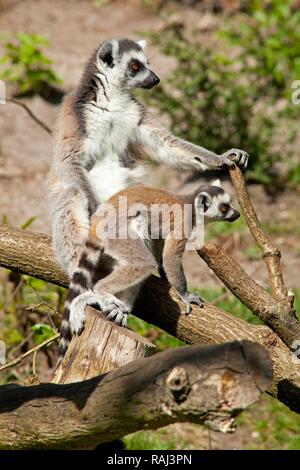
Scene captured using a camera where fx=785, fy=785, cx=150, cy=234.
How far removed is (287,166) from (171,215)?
197 inches

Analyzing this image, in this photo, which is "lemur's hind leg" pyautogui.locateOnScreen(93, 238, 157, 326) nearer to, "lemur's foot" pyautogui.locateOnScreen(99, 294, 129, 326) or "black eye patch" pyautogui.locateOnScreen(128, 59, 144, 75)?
"lemur's foot" pyautogui.locateOnScreen(99, 294, 129, 326)

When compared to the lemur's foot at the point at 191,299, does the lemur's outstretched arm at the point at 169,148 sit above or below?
above

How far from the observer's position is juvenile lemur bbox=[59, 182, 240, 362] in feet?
13.3

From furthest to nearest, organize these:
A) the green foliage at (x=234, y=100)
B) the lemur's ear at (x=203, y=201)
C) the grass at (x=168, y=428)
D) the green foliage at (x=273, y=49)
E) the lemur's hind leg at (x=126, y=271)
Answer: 1. the green foliage at (x=273, y=49)
2. the green foliage at (x=234, y=100)
3. the grass at (x=168, y=428)
4. the lemur's ear at (x=203, y=201)
5. the lemur's hind leg at (x=126, y=271)

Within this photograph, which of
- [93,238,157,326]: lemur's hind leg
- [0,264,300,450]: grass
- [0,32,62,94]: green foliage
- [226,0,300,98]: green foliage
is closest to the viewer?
[93,238,157,326]: lemur's hind leg

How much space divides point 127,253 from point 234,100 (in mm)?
5057

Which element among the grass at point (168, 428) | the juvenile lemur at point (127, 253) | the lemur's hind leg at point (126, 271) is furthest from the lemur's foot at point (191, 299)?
the grass at point (168, 428)

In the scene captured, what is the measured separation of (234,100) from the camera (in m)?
8.95

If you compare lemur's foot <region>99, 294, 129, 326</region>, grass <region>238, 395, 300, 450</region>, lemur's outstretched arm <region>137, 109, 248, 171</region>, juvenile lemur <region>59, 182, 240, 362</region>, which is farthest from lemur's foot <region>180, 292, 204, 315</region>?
grass <region>238, 395, 300, 450</region>

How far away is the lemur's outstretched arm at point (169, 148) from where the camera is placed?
16.2ft

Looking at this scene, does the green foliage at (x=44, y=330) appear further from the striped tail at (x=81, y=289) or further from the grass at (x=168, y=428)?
the striped tail at (x=81, y=289)

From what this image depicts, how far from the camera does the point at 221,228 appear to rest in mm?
8352

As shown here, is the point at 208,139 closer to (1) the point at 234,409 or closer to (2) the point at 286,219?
(2) the point at 286,219
